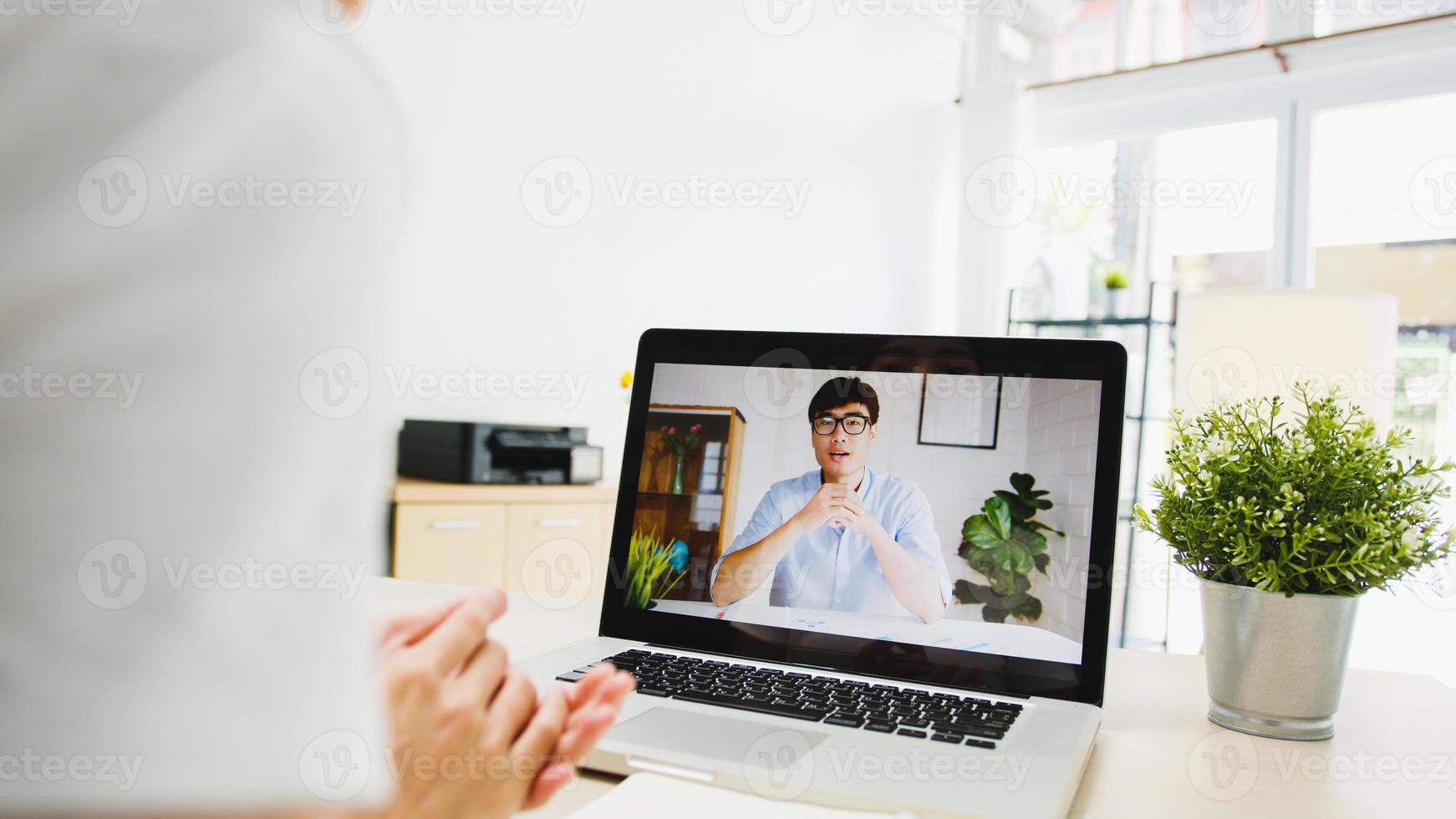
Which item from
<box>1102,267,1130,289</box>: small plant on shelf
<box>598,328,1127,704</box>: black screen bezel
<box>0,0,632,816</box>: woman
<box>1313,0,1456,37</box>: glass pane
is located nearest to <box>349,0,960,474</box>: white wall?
<box>1102,267,1130,289</box>: small plant on shelf

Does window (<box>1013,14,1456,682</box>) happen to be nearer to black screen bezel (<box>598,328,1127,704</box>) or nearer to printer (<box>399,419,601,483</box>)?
printer (<box>399,419,601,483</box>)

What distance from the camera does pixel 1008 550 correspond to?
34.1 inches

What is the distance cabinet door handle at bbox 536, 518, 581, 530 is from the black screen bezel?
1.53 metres

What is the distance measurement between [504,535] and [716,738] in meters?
1.82

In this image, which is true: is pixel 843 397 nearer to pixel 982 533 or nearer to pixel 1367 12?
pixel 982 533

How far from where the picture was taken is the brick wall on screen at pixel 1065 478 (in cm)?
84

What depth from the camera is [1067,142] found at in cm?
432

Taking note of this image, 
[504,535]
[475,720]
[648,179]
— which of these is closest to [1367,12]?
[648,179]

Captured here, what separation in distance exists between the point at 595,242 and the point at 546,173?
28cm

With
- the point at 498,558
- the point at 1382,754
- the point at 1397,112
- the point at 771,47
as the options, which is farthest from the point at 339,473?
the point at 1397,112

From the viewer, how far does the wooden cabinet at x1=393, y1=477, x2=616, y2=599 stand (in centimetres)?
227

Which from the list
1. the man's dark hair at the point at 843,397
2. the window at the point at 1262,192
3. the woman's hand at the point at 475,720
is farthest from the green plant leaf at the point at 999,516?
the window at the point at 1262,192

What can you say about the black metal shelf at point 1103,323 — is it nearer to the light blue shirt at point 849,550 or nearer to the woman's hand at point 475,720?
the light blue shirt at point 849,550

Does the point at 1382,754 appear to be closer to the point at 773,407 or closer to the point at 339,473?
the point at 773,407
